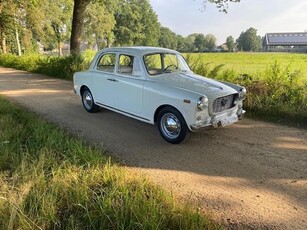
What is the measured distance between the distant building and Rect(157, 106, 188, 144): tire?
90109mm

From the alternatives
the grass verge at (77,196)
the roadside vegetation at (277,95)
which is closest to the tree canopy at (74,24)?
the roadside vegetation at (277,95)

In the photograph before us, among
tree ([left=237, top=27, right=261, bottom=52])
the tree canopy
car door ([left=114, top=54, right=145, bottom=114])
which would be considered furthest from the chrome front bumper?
tree ([left=237, top=27, right=261, bottom=52])

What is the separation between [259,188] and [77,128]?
4.15 m

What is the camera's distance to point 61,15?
4053 centimetres

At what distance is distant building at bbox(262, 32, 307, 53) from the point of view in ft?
286

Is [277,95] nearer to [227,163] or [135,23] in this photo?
[227,163]

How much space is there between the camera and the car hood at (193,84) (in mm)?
5270

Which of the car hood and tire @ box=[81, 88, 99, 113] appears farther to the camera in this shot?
tire @ box=[81, 88, 99, 113]

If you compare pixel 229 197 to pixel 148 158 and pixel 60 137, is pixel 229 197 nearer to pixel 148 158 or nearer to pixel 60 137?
pixel 148 158

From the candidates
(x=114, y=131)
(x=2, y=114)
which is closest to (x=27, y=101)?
(x=2, y=114)

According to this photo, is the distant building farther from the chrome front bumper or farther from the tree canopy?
the chrome front bumper

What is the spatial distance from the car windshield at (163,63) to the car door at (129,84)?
10.2 inches

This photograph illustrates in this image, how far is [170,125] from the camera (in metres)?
5.43

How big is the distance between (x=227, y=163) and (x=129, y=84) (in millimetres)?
2671
